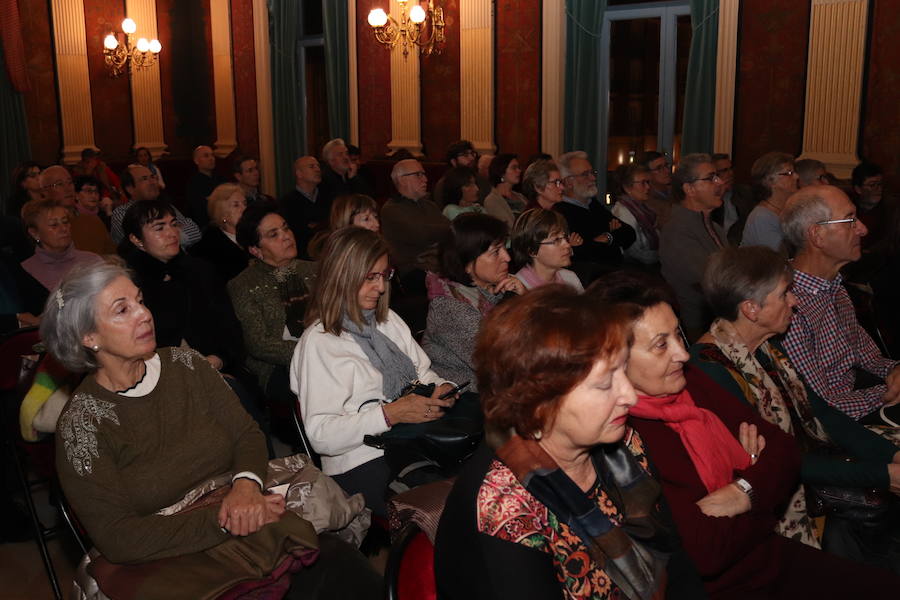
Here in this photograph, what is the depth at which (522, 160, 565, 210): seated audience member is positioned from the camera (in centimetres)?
550

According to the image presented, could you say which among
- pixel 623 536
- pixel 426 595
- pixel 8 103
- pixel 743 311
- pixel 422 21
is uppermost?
pixel 422 21

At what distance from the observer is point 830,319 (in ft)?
10.4

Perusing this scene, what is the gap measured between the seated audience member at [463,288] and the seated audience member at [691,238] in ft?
4.25

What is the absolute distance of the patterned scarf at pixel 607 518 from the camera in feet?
4.89

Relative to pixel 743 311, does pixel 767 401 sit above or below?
below

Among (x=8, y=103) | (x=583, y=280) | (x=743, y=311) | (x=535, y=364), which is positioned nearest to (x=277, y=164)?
(x=8, y=103)

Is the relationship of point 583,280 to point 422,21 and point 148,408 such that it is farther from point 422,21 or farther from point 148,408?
point 422,21

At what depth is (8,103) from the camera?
10.4 m

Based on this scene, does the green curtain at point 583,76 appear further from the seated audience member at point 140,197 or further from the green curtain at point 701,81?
the seated audience member at point 140,197

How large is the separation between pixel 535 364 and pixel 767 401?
125 cm

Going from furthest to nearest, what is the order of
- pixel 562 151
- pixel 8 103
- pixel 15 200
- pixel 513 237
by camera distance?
1. pixel 8 103
2. pixel 562 151
3. pixel 15 200
4. pixel 513 237

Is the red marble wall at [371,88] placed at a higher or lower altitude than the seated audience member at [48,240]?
higher

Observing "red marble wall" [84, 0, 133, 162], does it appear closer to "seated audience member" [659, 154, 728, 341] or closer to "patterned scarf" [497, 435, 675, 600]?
"seated audience member" [659, 154, 728, 341]

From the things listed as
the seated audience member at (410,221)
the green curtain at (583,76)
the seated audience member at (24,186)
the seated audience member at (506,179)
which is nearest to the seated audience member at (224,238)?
the seated audience member at (410,221)
